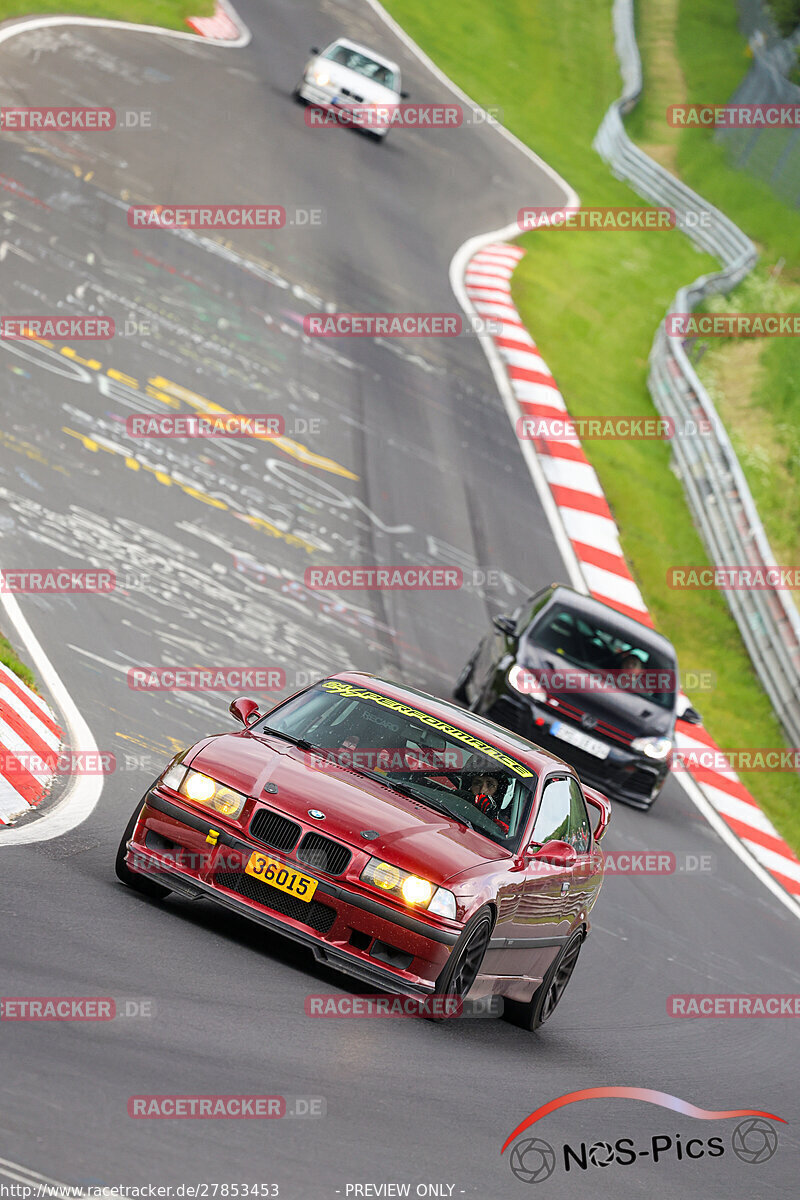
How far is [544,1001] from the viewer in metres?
9.15

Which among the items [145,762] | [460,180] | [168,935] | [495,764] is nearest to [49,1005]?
[168,935]

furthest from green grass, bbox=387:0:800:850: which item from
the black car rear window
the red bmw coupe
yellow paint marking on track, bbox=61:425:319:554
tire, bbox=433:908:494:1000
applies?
tire, bbox=433:908:494:1000

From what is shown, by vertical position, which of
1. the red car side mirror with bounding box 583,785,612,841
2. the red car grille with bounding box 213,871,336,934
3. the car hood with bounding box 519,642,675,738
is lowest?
the car hood with bounding box 519,642,675,738

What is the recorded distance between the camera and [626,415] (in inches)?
1025

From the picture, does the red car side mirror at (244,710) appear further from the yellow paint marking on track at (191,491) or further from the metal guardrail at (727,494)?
the metal guardrail at (727,494)

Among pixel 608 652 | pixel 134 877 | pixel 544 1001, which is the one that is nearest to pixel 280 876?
pixel 134 877

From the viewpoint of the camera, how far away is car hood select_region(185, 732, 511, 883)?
7707 mm

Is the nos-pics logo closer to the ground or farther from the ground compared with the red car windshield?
closer to the ground

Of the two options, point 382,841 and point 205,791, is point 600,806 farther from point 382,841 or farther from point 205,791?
point 205,791

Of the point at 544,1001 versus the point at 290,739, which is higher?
the point at 290,739

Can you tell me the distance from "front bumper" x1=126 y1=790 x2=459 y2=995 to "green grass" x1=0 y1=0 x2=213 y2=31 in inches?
981

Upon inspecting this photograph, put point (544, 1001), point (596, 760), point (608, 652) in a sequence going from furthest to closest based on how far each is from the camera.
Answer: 1. point (608, 652)
2. point (596, 760)
3. point (544, 1001)

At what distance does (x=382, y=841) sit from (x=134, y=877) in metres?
1.32

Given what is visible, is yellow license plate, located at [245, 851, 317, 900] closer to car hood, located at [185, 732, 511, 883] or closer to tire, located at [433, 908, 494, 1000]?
car hood, located at [185, 732, 511, 883]
